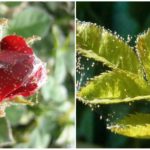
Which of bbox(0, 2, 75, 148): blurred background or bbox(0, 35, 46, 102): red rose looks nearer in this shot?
bbox(0, 35, 46, 102): red rose

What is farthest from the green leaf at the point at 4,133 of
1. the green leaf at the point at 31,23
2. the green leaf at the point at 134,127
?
the green leaf at the point at 134,127

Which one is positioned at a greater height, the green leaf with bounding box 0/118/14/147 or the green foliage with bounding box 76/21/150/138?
the green foliage with bounding box 76/21/150/138

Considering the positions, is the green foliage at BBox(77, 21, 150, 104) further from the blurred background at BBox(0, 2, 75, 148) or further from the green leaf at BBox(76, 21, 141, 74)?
the blurred background at BBox(0, 2, 75, 148)

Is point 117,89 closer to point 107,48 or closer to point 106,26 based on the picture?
point 107,48

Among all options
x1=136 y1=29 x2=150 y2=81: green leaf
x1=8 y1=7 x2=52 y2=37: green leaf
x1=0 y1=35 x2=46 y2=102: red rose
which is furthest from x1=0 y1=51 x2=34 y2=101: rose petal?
x1=8 y1=7 x2=52 y2=37: green leaf

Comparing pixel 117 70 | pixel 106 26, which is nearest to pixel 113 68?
pixel 117 70

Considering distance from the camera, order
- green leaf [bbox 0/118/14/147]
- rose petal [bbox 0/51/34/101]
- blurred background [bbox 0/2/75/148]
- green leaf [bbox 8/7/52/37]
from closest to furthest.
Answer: rose petal [bbox 0/51/34/101] < green leaf [bbox 0/118/14/147] < green leaf [bbox 8/7/52/37] < blurred background [bbox 0/2/75/148]
